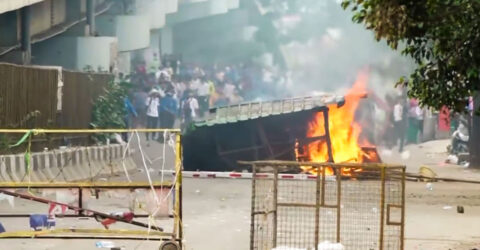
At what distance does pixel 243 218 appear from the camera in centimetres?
1614

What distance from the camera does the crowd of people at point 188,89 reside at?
32.9 metres

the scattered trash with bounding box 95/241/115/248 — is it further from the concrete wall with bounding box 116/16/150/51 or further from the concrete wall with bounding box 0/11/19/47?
the concrete wall with bounding box 116/16/150/51

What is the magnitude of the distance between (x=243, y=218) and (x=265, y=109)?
919 cm

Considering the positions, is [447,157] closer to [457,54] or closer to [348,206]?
[348,206]

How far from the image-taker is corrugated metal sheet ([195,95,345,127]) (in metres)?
23.9

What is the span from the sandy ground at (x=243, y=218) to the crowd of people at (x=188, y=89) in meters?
9.02

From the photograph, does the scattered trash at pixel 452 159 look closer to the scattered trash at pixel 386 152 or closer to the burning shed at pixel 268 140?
the scattered trash at pixel 386 152

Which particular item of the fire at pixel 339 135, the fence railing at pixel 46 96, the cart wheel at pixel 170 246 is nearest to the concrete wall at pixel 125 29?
the fence railing at pixel 46 96

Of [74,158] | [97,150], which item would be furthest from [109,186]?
[97,150]

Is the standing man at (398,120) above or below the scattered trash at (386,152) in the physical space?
above

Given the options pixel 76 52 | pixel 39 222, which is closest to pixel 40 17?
pixel 76 52

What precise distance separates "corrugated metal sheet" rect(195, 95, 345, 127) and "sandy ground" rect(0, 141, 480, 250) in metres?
1.75

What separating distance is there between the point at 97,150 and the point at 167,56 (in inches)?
998

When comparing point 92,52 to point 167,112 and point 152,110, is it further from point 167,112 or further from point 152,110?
point 167,112
